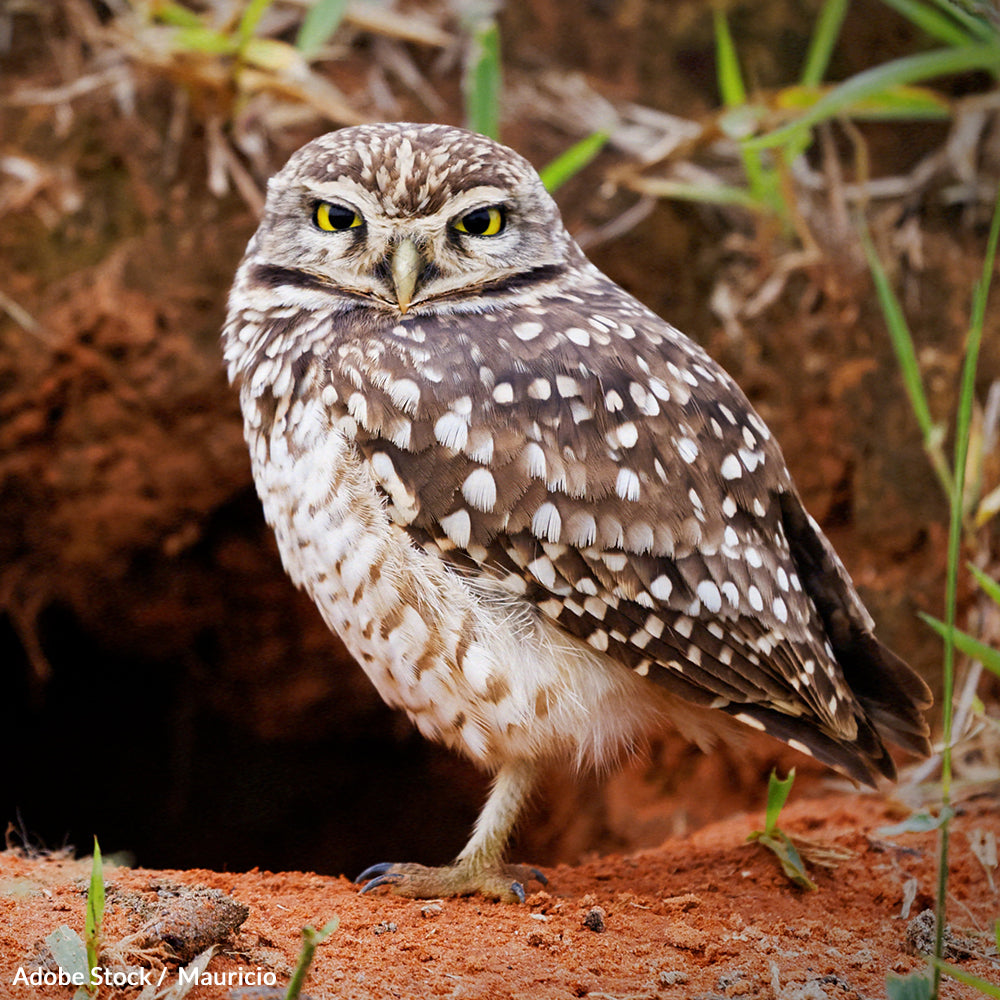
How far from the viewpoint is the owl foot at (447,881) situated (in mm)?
1989

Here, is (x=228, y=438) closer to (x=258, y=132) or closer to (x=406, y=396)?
(x=258, y=132)

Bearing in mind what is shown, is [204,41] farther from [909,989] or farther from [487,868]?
[909,989]

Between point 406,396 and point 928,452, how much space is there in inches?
80.5

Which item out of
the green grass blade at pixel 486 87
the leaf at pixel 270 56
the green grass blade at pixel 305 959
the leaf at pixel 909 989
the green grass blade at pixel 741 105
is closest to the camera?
the green grass blade at pixel 305 959

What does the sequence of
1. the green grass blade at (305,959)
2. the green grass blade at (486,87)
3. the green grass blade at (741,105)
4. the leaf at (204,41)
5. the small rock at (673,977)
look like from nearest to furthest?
the green grass blade at (305,959)
the small rock at (673,977)
the green grass blade at (486,87)
the green grass blade at (741,105)
the leaf at (204,41)

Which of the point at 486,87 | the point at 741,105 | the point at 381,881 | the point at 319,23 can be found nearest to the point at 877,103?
the point at 741,105

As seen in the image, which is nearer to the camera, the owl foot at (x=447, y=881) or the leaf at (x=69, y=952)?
the leaf at (x=69, y=952)

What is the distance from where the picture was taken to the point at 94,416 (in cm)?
324

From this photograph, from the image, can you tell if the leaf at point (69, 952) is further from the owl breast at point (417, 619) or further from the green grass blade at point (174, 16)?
the green grass blade at point (174, 16)

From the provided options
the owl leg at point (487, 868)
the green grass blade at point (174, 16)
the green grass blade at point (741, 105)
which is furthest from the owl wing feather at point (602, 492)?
the green grass blade at point (174, 16)

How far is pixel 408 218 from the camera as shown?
1.97m

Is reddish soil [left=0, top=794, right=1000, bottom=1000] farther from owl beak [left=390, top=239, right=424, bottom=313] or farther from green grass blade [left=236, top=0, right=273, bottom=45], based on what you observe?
green grass blade [left=236, top=0, right=273, bottom=45]

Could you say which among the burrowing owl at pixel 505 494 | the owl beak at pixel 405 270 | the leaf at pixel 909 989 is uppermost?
the owl beak at pixel 405 270

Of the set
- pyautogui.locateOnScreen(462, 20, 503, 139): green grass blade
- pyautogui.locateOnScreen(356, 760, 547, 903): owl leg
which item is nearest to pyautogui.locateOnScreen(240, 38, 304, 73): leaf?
pyautogui.locateOnScreen(462, 20, 503, 139): green grass blade
